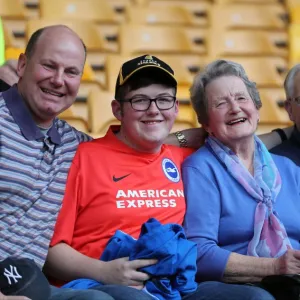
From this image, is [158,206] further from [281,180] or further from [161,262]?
[281,180]

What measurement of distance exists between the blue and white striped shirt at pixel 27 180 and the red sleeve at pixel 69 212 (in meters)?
0.02

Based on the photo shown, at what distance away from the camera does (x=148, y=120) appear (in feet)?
8.51

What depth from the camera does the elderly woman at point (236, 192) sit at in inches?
98.0

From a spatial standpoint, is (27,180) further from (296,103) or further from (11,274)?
(296,103)

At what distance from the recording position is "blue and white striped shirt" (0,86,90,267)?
7.73 feet

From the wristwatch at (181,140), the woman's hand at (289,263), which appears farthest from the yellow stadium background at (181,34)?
the woman's hand at (289,263)

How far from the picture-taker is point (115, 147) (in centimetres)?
264

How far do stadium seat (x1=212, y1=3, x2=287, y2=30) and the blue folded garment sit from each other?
3.88 metres

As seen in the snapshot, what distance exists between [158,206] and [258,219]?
13.4 inches

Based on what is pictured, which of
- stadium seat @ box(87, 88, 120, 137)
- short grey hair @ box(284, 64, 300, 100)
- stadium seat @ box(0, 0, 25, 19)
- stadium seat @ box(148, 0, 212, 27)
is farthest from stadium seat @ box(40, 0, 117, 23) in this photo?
short grey hair @ box(284, 64, 300, 100)

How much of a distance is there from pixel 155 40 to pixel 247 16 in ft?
2.87

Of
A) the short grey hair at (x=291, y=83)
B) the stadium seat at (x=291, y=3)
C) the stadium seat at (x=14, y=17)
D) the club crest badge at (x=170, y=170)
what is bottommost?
the club crest badge at (x=170, y=170)

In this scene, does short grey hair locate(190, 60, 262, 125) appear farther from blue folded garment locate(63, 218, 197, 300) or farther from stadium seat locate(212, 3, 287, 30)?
stadium seat locate(212, 3, 287, 30)

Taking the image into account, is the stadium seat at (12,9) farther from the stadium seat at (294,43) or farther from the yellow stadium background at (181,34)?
the stadium seat at (294,43)
